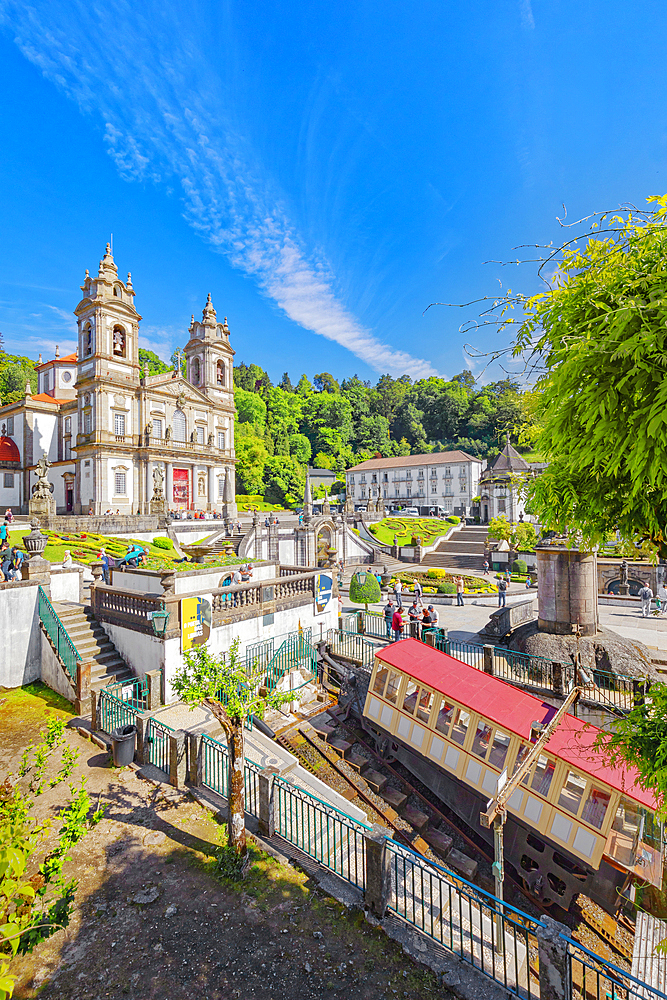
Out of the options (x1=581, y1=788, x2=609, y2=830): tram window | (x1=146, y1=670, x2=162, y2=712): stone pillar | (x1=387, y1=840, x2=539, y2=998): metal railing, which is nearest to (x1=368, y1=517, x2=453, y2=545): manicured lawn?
(x1=146, y1=670, x2=162, y2=712): stone pillar

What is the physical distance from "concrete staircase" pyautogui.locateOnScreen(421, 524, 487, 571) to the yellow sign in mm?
30411

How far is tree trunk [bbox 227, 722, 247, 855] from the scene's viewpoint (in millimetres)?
6496

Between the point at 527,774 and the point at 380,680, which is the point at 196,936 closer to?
the point at 527,774

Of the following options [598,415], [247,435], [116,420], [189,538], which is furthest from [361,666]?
[247,435]

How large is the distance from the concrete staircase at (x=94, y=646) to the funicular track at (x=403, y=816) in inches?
199

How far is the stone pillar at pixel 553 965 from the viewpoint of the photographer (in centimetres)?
420

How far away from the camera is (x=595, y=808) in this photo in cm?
696

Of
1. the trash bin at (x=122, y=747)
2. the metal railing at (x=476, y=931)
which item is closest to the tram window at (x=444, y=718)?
the metal railing at (x=476, y=931)

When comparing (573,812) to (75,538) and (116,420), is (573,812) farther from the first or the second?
(116,420)

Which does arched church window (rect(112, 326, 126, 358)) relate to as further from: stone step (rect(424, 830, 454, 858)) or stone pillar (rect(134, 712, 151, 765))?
stone step (rect(424, 830, 454, 858))

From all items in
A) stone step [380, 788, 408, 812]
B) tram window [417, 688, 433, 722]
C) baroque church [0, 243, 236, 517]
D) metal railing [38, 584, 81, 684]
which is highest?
baroque church [0, 243, 236, 517]

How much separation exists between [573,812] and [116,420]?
1821 inches

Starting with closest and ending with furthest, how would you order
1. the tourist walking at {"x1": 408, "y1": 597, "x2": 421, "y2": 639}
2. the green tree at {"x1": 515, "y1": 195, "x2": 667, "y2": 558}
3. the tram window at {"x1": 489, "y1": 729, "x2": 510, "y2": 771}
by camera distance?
the green tree at {"x1": 515, "y1": 195, "x2": 667, "y2": 558}
the tram window at {"x1": 489, "y1": 729, "x2": 510, "y2": 771}
the tourist walking at {"x1": 408, "y1": 597, "x2": 421, "y2": 639}

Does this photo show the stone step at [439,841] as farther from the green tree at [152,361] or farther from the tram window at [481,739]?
the green tree at [152,361]
